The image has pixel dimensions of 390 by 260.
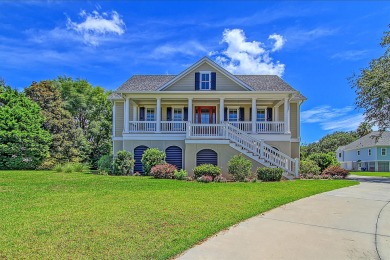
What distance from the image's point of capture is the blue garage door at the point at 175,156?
1930cm

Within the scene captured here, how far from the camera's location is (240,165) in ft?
49.9

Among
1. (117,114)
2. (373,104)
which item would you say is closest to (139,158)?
(117,114)

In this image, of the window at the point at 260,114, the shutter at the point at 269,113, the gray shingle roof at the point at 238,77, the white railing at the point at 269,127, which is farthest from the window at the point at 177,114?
the shutter at the point at 269,113

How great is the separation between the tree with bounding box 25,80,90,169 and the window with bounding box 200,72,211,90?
16.3 metres

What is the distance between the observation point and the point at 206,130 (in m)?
19.3

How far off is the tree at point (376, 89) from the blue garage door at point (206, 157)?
44.1 feet

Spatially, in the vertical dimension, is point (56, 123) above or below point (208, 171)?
above

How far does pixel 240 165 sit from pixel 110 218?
9776 millimetres

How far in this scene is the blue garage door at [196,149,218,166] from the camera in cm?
1822

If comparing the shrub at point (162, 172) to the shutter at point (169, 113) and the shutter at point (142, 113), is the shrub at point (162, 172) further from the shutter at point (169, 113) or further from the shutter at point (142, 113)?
the shutter at point (142, 113)

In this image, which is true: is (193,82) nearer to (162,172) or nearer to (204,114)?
(204,114)

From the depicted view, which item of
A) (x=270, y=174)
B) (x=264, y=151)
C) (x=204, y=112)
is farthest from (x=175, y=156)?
(x=270, y=174)

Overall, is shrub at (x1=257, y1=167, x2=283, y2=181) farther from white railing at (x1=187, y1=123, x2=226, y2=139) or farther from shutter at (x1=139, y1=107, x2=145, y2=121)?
shutter at (x1=139, y1=107, x2=145, y2=121)

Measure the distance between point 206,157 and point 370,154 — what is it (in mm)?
40902
